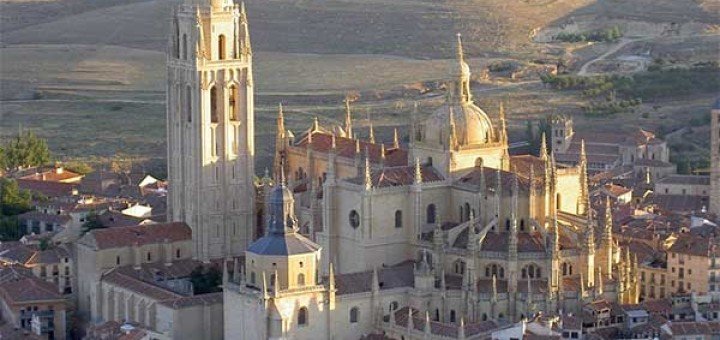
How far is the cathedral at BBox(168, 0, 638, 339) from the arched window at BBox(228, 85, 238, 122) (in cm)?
4

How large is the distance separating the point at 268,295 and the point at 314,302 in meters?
1.56

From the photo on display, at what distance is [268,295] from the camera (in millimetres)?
51781

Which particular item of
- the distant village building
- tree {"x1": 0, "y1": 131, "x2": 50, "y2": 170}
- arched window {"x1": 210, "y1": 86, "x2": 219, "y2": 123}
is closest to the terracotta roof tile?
arched window {"x1": 210, "y1": 86, "x2": 219, "y2": 123}

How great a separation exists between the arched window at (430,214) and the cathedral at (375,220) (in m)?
0.03

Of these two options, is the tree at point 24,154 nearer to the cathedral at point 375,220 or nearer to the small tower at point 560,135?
the cathedral at point 375,220

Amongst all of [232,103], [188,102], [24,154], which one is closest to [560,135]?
[24,154]

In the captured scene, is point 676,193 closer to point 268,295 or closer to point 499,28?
point 268,295

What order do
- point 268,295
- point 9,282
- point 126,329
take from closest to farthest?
point 268,295 → point 126,329 → point 9,282

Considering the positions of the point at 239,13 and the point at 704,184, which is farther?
the point at 704,184

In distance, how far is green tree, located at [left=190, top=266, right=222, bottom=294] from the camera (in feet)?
193

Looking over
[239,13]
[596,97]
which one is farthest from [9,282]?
[596,97]

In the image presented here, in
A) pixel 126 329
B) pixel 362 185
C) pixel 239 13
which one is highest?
pixel 239 13

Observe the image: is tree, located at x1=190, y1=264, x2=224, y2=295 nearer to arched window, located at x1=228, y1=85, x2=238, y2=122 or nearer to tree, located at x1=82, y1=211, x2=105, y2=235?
arched window, located at x1=228, y1=85, x2=238, y2=122

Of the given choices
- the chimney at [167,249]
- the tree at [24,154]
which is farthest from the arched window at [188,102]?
the tree at [24,154]
